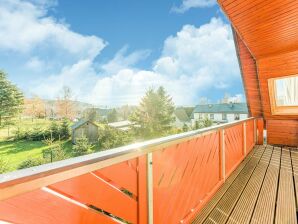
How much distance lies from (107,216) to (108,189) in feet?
0.50

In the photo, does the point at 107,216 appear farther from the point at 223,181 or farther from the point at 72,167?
the point at 223,181

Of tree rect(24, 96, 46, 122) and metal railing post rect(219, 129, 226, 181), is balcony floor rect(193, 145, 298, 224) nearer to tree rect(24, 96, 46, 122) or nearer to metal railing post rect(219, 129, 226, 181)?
metal railing post rect(219, 129, 226, 181)

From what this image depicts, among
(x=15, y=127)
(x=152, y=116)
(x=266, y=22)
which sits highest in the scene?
(x=266, y=22)

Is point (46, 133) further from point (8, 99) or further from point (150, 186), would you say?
point (150, 186)

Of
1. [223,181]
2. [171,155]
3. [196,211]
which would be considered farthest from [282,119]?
[171,155]

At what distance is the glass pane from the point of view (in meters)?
5.68

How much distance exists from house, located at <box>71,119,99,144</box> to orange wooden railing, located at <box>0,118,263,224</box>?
21.9 m

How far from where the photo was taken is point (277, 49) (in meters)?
4.22

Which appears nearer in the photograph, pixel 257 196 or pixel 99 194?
pixel 99 194

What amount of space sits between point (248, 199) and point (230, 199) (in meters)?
0.24

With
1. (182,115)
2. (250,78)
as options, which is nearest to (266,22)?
(250,78)

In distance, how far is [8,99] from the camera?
93.2 feet

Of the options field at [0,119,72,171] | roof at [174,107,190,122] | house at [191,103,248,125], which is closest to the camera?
field at [0,119,72,171]

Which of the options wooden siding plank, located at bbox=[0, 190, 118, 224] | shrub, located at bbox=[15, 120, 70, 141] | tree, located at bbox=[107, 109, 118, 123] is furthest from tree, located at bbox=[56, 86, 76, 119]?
wooden siding plank, located at bbox=[0, 190, 118, 224]
